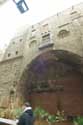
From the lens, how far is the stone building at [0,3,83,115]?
12.1m

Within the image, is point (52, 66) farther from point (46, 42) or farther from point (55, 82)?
point (46, 42)

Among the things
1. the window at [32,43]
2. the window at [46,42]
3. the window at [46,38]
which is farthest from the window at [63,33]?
the window at [32,43]

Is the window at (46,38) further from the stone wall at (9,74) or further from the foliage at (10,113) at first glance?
the foliage at (10,113)

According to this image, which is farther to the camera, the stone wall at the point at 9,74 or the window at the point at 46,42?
the stone wall at the point at 9,74

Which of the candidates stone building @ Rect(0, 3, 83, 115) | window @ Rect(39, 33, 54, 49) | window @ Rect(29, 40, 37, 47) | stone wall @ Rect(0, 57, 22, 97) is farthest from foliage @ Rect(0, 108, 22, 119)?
window @ Rect(29, 40, 37, 47)

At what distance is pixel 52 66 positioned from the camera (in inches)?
521

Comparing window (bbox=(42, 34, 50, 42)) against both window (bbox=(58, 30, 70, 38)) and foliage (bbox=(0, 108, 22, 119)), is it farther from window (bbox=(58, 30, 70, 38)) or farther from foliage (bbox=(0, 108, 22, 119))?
foliage (bbox=(0, 108, 22, 119))

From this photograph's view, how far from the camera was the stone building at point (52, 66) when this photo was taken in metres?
12.1

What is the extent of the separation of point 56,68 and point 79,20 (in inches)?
122

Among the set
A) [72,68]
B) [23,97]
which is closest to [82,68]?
[72,68]

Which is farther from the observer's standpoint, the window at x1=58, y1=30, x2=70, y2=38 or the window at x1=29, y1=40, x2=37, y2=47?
the window at x1=29, y1=40, x2=37, y2=47

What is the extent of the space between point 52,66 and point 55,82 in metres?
0.99

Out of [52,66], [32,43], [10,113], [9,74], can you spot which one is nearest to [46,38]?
[32,43]

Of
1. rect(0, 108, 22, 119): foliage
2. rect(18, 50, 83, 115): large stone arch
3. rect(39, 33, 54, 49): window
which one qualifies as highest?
rect(39, 33, 54, 49): window
